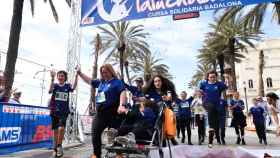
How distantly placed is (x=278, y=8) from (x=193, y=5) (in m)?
9.02

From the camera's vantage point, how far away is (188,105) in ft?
38.0

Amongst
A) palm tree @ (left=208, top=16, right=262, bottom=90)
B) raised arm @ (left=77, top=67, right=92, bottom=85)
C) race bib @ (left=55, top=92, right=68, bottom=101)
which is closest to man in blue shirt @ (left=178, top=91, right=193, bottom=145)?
race bib @ (left=55, top=92, right=68, bottom=101)

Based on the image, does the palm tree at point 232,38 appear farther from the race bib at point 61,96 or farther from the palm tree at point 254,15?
the race bib at point 61,96

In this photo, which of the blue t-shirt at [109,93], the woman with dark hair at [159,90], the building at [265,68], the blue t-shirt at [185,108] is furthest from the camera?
the building at [265,68]

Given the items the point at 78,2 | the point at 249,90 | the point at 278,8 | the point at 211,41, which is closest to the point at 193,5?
the point at 78,2

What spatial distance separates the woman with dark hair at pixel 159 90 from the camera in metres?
6.27

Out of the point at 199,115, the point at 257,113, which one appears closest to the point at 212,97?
the point at 199,115

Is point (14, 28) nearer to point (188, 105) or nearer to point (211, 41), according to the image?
point (188, 105)

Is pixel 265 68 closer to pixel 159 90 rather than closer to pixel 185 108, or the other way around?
pixel 185 108

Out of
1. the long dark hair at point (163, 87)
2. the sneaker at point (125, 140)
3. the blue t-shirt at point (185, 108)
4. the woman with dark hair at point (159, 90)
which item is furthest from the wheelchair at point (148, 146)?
the blue t-shirt at point (185, 108)

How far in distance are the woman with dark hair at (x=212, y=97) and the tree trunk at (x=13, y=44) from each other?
9.97 meters

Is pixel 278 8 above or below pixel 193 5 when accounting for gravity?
above

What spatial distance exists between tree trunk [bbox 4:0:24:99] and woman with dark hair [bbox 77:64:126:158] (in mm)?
11197

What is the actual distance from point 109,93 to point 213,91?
3956mm
